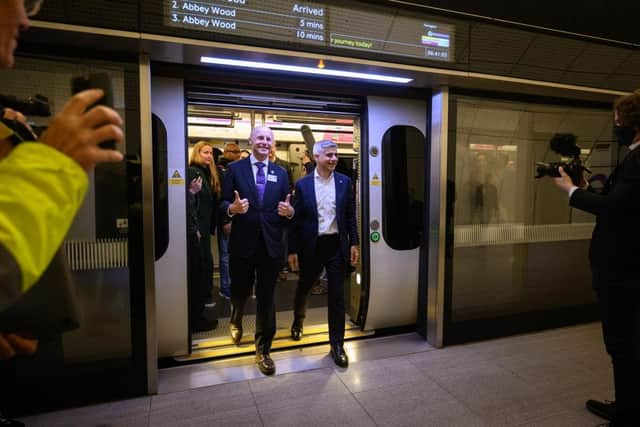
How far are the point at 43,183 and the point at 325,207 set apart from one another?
2302 mm

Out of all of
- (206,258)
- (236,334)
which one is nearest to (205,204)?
Result: (206,258)

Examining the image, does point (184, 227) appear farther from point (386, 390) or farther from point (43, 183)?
point (43, 183)

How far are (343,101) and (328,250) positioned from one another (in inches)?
49.1

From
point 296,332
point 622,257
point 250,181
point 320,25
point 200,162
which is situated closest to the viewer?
point 622,257

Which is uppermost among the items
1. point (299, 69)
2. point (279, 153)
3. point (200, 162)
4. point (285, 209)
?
point (299, 69)

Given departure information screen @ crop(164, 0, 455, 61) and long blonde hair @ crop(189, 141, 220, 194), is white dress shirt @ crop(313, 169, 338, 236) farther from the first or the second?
long blonde hair @ crop(189, 141, 220, 194)

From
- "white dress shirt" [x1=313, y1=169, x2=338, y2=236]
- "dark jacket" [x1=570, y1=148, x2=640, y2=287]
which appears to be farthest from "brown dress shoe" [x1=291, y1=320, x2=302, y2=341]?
"dark jacket" [x1=570, y1=148, x2=640, y2=287]

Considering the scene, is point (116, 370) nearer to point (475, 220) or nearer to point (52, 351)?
point (52, 351)

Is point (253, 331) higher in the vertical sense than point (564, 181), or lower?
lower

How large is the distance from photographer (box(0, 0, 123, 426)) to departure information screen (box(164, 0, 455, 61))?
1495 mm

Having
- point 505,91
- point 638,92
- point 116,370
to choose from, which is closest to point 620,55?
point 505,91

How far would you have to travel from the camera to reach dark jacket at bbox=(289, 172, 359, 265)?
9.38 ft

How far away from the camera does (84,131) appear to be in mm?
720

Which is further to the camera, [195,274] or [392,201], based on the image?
[392,201]
